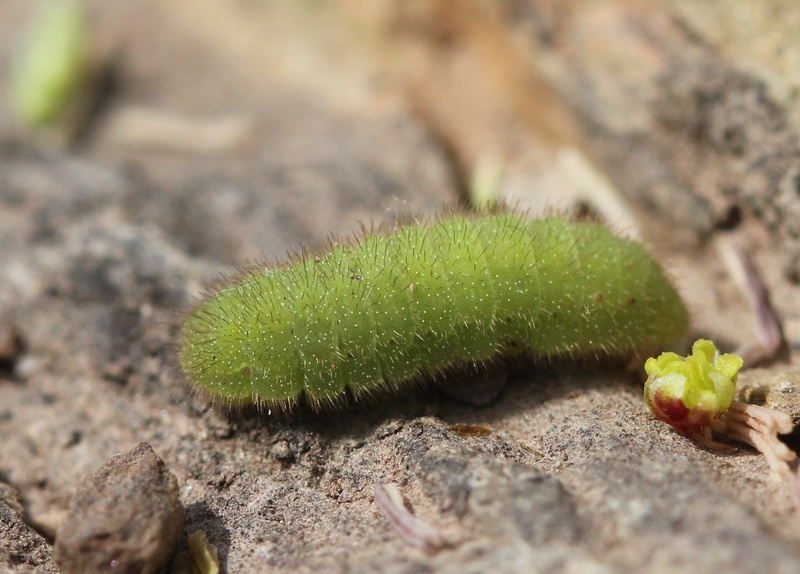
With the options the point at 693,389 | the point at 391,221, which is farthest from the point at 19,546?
the point at 693,389

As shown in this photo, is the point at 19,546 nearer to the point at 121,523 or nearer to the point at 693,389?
the point at 121,523

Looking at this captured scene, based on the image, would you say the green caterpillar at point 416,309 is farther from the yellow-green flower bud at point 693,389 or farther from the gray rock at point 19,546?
the gray rock at point 19,546

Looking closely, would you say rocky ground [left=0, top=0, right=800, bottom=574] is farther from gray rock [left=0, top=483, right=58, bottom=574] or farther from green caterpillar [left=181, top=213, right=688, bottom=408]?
green caterpillar [left=181, top=213, right=688, bottom=408]

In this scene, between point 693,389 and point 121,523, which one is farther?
point 693,389

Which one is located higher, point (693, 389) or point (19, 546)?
point (693, 389)

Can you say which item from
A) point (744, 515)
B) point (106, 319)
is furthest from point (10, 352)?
point (744, 515)

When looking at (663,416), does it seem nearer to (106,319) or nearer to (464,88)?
(106,319)

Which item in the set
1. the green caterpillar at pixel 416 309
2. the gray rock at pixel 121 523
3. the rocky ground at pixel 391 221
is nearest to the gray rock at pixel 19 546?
the rocky ground at pixel 391 221
